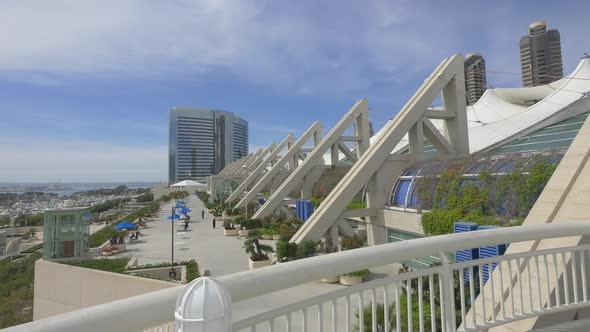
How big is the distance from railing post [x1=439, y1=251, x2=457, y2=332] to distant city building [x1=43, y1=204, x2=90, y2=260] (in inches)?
746

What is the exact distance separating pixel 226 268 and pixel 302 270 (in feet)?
41.8

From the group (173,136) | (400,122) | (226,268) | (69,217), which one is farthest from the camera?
(173,136)

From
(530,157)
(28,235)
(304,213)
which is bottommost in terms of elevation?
(28,235)

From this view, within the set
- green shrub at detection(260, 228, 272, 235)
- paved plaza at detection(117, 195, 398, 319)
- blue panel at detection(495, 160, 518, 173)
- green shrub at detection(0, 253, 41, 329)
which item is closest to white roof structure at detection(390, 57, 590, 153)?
blue panel at detection(495, 160, 518, 173)

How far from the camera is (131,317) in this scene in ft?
4.16

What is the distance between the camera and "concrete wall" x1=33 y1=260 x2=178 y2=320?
39.5 ft

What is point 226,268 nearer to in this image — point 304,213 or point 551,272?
point 304,213

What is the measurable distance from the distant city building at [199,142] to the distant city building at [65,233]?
111021mm

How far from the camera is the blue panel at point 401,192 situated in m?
14.8

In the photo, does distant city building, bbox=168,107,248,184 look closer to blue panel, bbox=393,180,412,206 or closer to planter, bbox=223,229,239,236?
planter, bbox=223,229,239,236

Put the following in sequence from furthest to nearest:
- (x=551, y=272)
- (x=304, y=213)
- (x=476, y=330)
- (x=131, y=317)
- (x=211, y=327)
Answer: (x=304, y=213) < (x=551, y=272) < (x=476, y=330) < (x=131, y=317) < (x=211, y=327)

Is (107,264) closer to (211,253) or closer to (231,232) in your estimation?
(211,253)

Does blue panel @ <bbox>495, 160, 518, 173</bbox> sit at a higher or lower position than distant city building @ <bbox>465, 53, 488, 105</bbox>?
lower

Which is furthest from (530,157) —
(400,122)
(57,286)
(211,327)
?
(57,286)
